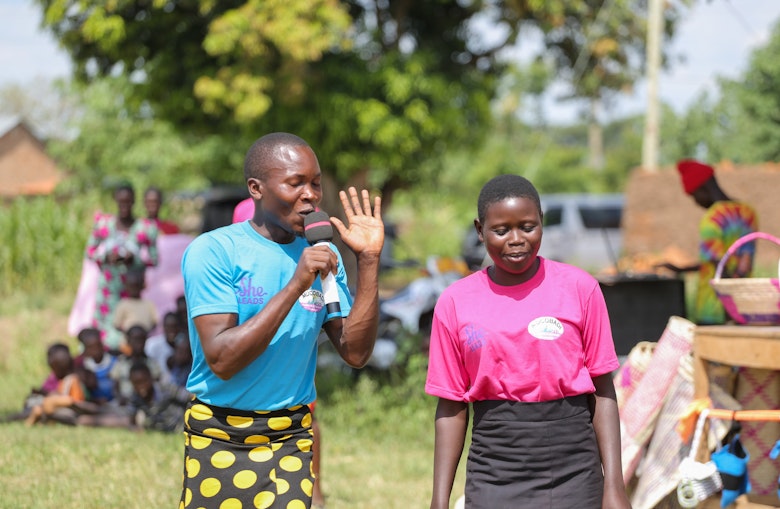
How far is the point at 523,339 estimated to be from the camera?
10.6 ft

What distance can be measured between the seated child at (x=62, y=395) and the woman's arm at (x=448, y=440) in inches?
222

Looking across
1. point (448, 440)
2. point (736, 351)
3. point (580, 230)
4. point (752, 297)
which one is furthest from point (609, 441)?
point (580, 230)

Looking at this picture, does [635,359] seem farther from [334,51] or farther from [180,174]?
[180,174]

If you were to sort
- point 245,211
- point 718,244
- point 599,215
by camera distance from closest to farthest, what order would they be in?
point 245,211 → point 718,244 → point 599,215

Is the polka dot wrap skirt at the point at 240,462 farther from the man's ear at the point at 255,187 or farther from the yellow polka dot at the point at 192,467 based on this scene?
the man's ear at the point at 255,187

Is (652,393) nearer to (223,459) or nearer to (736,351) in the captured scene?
(736,351)

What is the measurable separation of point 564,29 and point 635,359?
332 inches

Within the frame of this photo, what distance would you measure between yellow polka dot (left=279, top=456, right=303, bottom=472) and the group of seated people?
15.9 ft

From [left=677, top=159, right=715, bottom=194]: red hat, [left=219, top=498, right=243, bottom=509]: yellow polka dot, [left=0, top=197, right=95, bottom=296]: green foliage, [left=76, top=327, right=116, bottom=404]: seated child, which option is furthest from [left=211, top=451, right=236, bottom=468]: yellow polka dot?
[left=0, top=197, right=95, bottom=296]: green foliage

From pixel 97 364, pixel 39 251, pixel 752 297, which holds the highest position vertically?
pixel 39 251

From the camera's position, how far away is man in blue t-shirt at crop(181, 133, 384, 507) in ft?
10.5

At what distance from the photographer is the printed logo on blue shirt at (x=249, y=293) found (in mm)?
3201

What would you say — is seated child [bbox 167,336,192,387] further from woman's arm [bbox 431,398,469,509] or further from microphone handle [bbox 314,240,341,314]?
microphone handle [bbox 314,240,341,314]

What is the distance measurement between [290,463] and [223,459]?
23 centimetres
